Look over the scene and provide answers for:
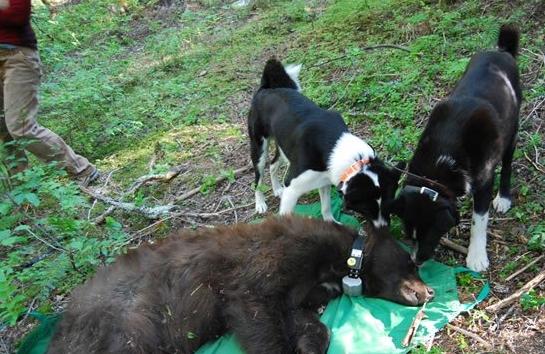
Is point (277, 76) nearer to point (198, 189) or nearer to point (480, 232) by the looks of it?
point (198, 189)

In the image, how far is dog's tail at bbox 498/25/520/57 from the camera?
193 inches

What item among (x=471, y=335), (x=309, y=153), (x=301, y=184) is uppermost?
(x=309, y=153)

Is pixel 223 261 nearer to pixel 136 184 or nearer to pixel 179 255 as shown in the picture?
pixel 179 255

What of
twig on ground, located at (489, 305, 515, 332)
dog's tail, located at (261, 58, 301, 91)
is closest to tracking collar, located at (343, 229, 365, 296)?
twig on ground, located at (489, 305, 515, 332)

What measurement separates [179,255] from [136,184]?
9.79 feet

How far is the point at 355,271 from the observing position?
4.07 m

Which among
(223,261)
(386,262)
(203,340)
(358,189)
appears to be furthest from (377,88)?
(203,340)

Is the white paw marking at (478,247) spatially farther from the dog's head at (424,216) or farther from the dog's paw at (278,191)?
the dog's paw at (278,191)

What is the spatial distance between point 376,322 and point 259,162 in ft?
8.24

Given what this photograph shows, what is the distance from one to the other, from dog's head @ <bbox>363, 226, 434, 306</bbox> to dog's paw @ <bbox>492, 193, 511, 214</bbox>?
1161mm

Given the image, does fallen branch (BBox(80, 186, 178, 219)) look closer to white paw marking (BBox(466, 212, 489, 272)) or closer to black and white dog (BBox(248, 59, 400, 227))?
black and white dog (BBox(248, 59, 400, 227))

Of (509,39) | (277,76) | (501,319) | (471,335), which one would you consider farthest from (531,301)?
(277,76)

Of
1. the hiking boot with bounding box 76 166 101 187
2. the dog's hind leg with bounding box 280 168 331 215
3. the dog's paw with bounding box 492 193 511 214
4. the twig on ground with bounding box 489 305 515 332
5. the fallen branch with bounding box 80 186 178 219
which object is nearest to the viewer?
the twig on ground with bounding box 489 305 515 332

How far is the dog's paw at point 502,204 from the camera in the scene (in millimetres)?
4602
